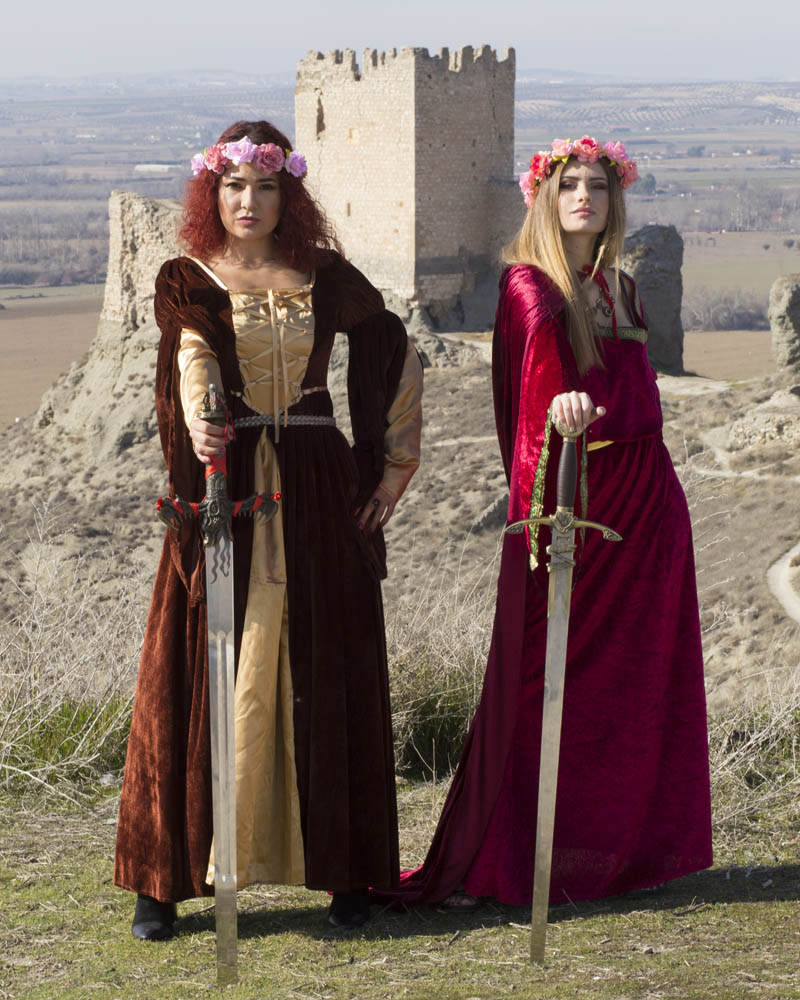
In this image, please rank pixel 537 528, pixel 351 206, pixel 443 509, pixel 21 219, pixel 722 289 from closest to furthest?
pixel 537 528 → pixel 443 509 → pixel 351 206 → pixel 722 289 → pixel 21 219

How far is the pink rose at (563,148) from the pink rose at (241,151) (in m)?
0.73

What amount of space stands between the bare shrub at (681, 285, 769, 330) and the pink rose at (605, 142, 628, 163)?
45.0 m

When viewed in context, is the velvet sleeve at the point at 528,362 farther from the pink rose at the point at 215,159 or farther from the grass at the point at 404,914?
the grass at the point at 404,914

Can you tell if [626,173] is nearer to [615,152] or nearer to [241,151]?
[615,152]

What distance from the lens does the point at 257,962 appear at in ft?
9.83

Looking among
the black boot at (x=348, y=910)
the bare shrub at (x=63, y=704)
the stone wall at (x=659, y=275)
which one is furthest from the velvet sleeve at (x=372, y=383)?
the stone wall at (x=659, y=275)

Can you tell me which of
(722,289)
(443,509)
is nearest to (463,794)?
(443,509)

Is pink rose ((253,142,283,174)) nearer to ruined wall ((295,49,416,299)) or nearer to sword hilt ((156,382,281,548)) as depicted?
sword hilt ((156,382,281,548))

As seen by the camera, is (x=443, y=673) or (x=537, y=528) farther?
(x=443, y=673)

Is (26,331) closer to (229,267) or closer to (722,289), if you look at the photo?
(722,289)

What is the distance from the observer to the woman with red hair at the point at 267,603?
3.09 m

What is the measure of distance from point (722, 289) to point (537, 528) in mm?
51894

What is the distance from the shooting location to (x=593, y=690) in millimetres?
3279

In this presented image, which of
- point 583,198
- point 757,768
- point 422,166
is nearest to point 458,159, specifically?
point 422,166
